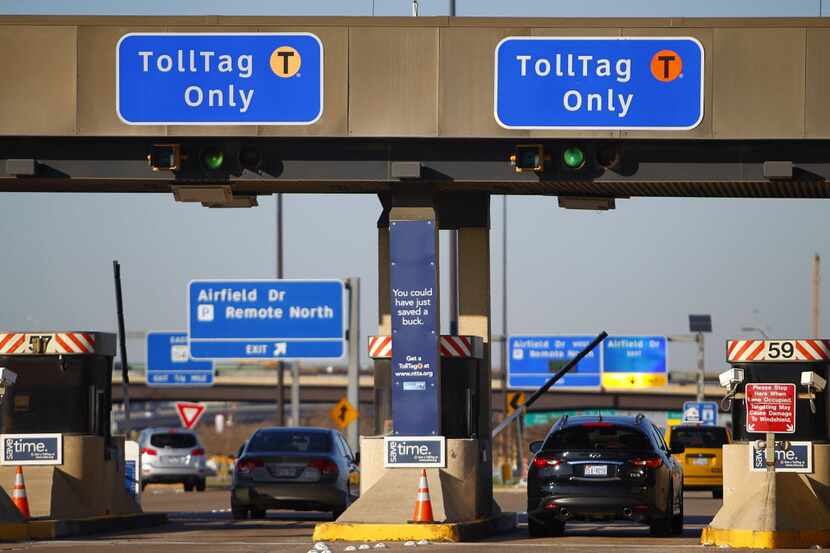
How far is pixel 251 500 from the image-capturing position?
89.5ft

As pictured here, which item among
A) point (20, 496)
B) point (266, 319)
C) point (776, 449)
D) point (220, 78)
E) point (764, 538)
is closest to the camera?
point (764, 538)

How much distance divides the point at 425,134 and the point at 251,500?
27.7 ft

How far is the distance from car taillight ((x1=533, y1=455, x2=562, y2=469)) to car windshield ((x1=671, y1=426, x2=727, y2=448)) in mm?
18537

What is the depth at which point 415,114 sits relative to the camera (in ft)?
69.6

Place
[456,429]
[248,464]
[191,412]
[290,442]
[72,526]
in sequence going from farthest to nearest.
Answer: [191,412] < [290,442] < [248,464] < [456,429] < [72,526]

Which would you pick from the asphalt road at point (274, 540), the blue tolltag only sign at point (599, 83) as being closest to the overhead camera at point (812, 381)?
the asphalt road at point (274, 540)

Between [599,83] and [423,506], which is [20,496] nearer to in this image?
[423,506]

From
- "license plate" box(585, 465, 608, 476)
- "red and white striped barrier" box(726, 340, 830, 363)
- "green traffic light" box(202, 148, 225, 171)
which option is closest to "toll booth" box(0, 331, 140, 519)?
"green traffic light" box(202, 148, 225, 171)

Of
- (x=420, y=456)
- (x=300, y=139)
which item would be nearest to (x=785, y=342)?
(x=420, y=456)

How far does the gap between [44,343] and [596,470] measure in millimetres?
7565

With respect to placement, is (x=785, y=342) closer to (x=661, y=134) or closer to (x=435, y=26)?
(x=661, y=134)

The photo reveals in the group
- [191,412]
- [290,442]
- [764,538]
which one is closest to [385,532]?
[764,538]

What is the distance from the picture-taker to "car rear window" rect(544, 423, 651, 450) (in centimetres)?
2225

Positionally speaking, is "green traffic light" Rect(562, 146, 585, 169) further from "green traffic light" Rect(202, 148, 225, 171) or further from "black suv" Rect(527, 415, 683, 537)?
"green traffic light" Rect(202, 148, 225, 171)
